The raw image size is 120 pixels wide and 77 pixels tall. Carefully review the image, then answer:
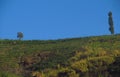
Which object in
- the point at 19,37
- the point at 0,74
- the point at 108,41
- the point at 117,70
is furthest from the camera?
the point at 19,37

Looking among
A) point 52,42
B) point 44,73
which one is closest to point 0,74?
point 44,73

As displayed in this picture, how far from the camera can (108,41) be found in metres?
47.4

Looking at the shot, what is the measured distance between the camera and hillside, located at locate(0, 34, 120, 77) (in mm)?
37750

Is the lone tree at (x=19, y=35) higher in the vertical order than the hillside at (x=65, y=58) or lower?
higher

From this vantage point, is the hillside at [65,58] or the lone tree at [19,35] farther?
the lone tree at [19,35]

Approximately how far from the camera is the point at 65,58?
41375mm

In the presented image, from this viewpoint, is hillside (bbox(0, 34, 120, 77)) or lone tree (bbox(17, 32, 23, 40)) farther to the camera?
lone tree (bbox(17, 32, 23, 40))

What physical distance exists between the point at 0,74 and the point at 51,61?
9.33 metres

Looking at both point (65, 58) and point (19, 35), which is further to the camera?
point (19, 35)

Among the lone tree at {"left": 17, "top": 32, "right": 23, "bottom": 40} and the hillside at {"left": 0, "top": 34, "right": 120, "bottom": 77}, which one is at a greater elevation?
the lone tree at {"left": 17, "top": 32, "right": 23, "bottom": 40}

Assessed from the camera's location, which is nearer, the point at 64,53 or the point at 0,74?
the point at 0,74

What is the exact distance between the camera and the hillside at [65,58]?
3775 centimetres

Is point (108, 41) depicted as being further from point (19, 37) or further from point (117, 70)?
point (19, 37)

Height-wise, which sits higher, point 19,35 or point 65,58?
point 19,35
